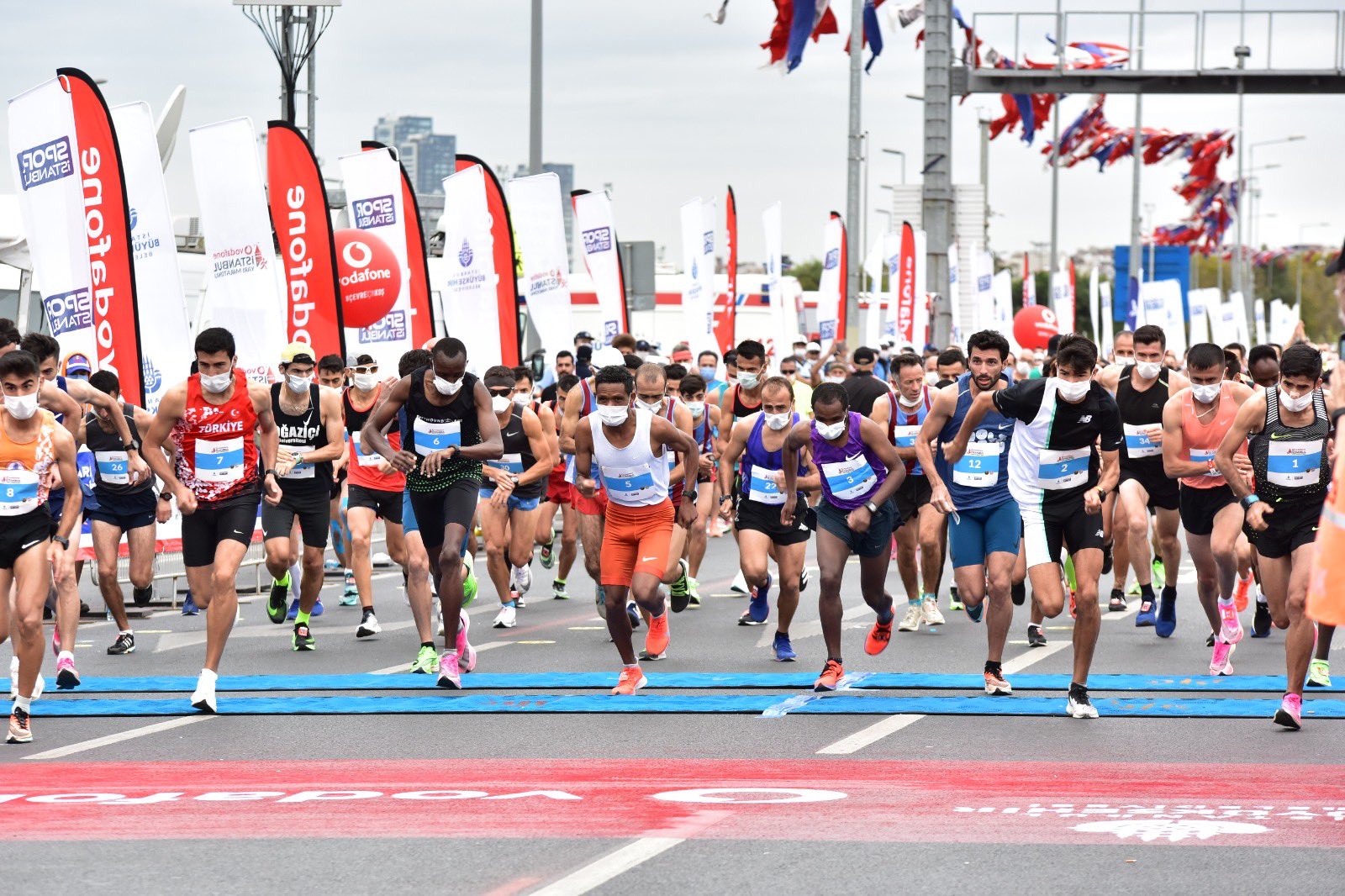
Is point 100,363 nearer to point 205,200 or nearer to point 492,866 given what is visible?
point 205,200

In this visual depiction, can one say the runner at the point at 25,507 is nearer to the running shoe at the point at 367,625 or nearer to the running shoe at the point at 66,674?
the running shoe at the point at 66,674

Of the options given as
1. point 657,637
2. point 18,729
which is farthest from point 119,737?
point 657,637

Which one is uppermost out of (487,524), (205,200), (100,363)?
(205,200)

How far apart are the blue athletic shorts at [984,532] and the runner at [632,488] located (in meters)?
1.53

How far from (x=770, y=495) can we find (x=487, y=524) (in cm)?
287

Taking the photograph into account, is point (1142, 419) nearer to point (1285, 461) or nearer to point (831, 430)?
point (1285, 461)

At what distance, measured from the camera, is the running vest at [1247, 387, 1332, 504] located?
33.9 ft

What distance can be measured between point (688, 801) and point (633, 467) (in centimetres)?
369

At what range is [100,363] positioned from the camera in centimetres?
1622

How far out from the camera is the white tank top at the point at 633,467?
11.1 metres

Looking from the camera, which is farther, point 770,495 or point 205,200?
point 205,200

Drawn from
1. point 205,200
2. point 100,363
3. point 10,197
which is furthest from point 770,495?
point 10,197

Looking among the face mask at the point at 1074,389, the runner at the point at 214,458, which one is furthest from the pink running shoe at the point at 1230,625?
the runner at the point at 214,458

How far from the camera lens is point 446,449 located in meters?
11.2
